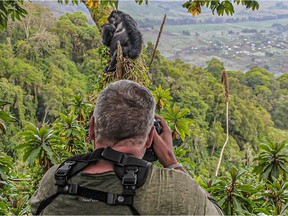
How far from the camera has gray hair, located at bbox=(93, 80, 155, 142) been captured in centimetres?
104

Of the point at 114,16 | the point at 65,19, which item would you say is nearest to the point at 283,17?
the point at 65,19

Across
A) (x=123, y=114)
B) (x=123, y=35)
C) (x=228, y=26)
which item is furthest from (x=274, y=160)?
(x=228, y=26)

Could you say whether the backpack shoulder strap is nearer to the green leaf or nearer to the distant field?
the green leaf

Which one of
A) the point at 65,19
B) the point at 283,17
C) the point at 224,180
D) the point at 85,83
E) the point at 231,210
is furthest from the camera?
the point at 283,17

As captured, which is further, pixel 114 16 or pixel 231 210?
pixel 114 16

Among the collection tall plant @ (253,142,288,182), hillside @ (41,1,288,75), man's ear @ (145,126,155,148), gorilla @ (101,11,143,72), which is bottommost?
hillside @ (41,1,288,75)

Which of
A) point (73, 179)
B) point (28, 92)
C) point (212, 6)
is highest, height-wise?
point (212, 6)

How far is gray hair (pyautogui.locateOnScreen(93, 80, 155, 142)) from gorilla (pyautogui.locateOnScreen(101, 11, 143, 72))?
8.88ft

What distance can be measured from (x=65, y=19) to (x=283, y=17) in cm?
4729

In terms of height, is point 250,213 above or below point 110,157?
below

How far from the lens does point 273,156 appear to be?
2.45 meters

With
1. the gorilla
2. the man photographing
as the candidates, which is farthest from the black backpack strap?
the gorilla

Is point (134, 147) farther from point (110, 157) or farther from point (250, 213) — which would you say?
point (250, 213)

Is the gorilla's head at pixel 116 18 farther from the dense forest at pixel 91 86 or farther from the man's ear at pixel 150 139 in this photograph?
the dense forest at pixel 91 86
